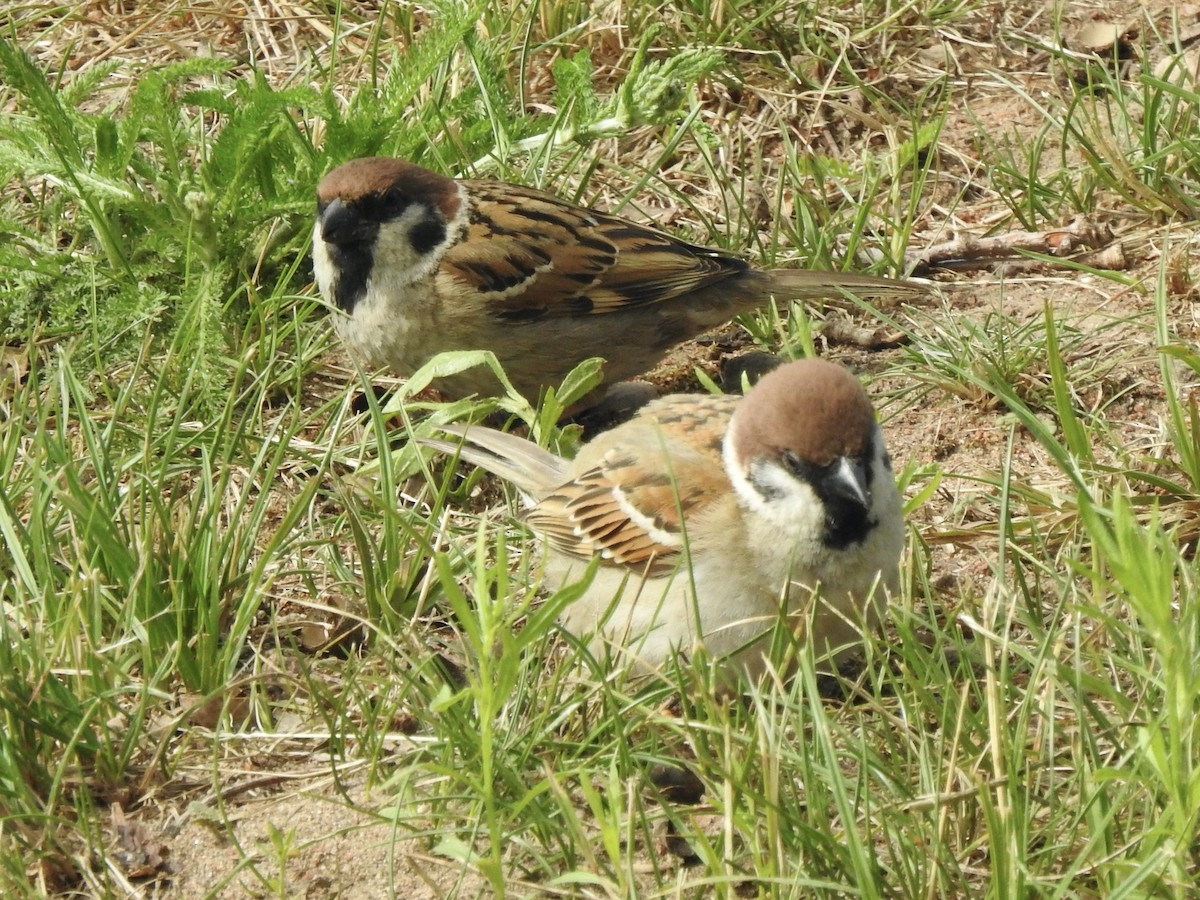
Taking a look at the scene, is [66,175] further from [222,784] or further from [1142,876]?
[1142,876]

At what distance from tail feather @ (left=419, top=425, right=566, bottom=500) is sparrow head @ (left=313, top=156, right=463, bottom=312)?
0.61 metres

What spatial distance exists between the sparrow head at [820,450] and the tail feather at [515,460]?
0.78 meters

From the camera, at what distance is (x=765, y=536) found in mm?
2982

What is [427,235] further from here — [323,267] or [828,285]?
[828,285]

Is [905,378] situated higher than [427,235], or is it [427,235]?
[427,235]

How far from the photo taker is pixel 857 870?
214 centimetres

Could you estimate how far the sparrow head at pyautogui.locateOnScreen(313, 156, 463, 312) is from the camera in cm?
411

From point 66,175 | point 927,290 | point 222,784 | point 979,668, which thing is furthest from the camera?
point 927,290

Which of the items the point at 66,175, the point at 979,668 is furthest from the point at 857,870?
the point at 66,175

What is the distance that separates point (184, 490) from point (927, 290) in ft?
6.81

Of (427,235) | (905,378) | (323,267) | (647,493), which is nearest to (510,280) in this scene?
(427,235)

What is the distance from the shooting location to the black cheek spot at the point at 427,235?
4.23 metres

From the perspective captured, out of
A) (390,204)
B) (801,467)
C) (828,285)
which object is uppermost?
(390,204)

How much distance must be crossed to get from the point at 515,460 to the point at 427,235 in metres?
0.81
